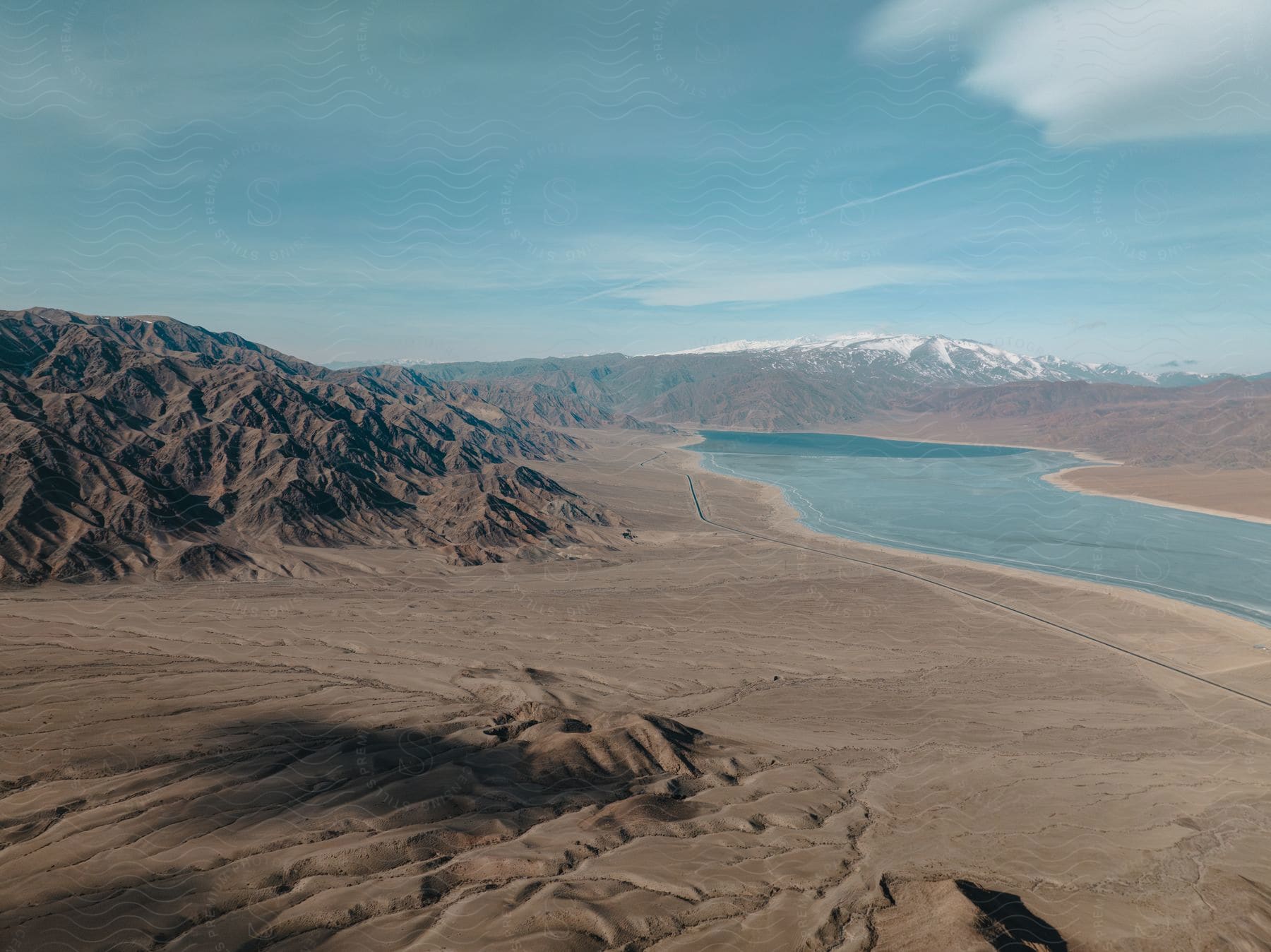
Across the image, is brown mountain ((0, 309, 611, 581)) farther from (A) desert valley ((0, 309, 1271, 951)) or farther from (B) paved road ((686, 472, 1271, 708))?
(B) paved road ((686, 472, 1271, 708))

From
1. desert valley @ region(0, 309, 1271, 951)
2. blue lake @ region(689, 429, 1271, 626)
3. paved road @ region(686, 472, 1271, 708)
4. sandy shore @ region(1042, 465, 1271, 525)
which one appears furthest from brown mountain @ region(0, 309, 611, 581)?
sandy shore @ region(1042, 465, 1271, 525)

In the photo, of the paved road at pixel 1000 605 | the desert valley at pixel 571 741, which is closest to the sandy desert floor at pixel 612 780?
the desert valley at pixel 571 741

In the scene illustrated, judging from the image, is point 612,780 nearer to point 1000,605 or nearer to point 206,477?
point 1000,605

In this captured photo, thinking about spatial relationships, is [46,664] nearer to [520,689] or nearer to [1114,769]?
[520,689]

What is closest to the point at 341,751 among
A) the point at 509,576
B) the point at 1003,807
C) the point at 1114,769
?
the point at 1003,807

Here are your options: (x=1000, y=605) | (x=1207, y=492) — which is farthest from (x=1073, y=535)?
(x=1207, y=492)
